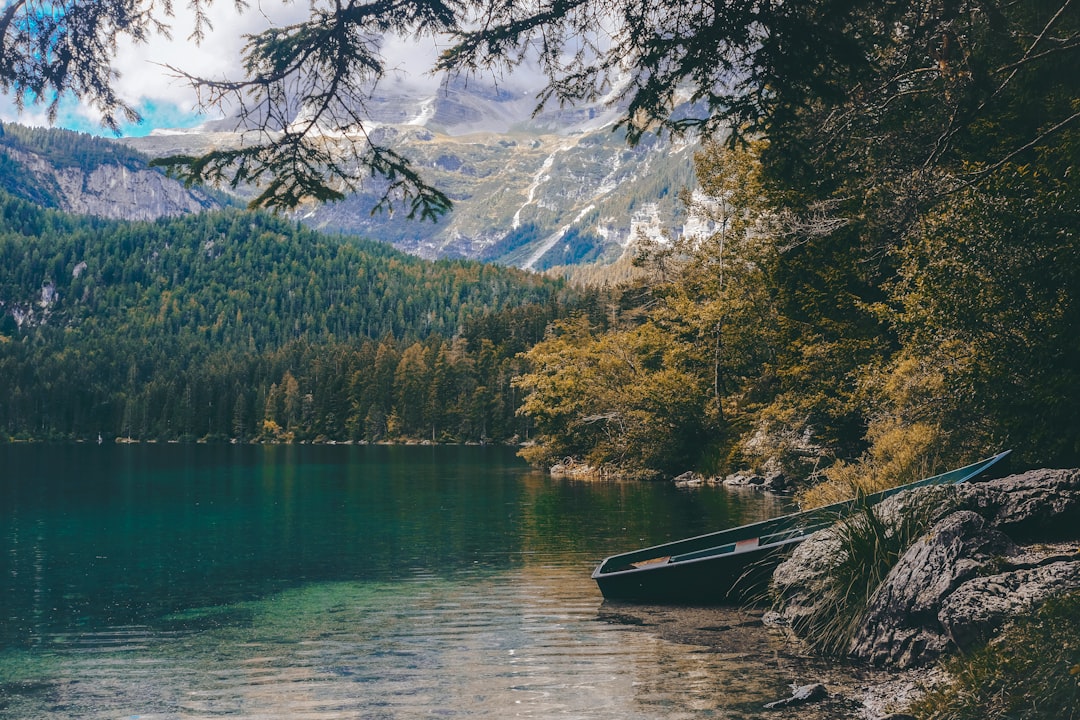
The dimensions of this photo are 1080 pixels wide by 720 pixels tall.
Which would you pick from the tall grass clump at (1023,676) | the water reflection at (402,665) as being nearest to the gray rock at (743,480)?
the water reflection at (402,665)

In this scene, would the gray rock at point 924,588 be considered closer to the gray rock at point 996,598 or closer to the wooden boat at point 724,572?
the gray rock at point 996,598

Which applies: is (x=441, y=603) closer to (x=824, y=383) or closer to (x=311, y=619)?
(x=311, y=619)

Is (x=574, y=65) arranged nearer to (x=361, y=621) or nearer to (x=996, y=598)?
(x=996, y=598)

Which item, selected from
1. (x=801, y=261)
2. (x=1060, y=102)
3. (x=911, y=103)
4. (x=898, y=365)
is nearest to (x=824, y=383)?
(x=801, y=261)

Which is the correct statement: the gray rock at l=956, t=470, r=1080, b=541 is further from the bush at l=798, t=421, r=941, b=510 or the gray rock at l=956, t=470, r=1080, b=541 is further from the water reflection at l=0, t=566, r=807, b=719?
the bush at l=798, t=421, r=941, b=510

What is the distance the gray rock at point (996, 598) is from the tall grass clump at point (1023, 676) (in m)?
0.53

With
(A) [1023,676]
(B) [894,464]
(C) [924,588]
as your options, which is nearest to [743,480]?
(B) [894,464]

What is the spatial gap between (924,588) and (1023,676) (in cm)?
349

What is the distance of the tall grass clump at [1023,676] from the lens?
6.61m

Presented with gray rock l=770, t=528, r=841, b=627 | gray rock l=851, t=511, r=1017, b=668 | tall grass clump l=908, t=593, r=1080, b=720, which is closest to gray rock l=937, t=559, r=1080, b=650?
gray rock l=851, t=511, r=1017, b=668

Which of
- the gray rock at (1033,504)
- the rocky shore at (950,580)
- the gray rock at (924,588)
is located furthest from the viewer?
the gray rock at (1033,504)

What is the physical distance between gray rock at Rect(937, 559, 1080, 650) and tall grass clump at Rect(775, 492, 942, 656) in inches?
87.3

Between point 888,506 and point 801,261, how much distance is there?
67.3 ft

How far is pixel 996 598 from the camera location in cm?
941
